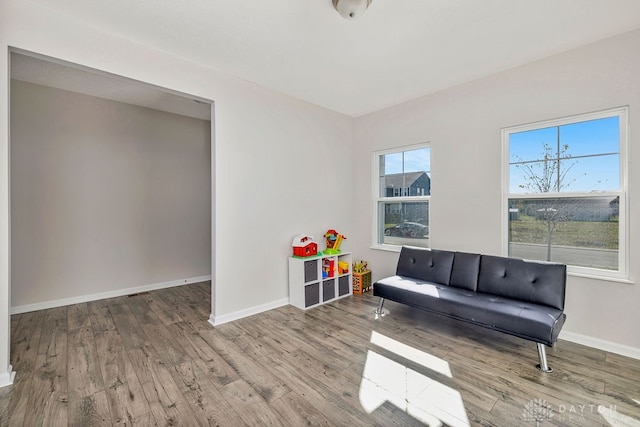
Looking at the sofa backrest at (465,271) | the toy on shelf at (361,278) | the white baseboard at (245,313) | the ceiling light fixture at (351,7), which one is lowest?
the white baseboard at (245,313)

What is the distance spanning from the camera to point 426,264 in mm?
3451

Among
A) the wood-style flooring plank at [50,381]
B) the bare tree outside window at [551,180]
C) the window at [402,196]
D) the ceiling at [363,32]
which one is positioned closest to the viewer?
the wood-style flooring plank at [50,381]

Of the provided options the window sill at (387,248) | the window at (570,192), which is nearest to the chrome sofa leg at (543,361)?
the window at (570,192)

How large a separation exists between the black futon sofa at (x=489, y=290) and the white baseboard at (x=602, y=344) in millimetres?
491

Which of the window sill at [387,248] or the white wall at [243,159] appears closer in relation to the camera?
the white wall at [243,159]

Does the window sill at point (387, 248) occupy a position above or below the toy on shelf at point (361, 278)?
above

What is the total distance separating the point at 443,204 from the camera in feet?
11.9

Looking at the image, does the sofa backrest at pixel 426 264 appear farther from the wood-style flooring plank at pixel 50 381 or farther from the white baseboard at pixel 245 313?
the wood-style flooring plank at pixel 50 381

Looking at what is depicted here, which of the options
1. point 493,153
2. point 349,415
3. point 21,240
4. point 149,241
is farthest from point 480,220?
point 21,240

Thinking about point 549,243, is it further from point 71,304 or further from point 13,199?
point 13,199

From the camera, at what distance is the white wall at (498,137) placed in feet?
8.06

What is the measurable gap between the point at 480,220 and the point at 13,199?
17.8 feet

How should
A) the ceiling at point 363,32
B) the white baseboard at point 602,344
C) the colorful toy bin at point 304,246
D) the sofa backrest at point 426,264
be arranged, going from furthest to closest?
the colorful toy bin at point 304,246, the sofa backrest at point 426,264, the white baseboard at point 602,344, the ceiling at point 363,32

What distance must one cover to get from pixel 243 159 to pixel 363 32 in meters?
1.80
